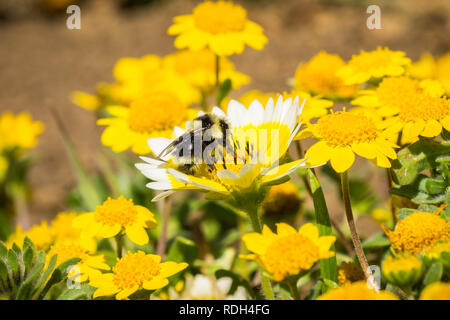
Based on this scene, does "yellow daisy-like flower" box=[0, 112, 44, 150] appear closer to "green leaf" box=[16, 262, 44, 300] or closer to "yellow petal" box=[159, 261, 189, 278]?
"green leaf" box=[16, 262, 44, 300]

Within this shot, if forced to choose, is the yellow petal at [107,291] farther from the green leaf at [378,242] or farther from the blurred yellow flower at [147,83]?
the blurred yellow flower at [147,83]

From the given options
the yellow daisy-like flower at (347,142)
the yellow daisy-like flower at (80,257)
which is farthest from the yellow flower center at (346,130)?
the yellow daisy-like flower at (80,257)

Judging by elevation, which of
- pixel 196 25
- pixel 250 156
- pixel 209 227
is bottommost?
pixel 209 227

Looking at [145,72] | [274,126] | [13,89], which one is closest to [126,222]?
[274,126]

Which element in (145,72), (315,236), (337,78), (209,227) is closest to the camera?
(315,236)

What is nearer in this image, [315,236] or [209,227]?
[315,236]
